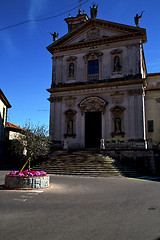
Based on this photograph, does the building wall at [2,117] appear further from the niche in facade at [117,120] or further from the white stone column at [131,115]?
the white stone column at [131,115]

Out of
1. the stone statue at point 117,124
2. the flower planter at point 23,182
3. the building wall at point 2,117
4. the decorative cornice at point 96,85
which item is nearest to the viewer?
the flower planter at point 23,182

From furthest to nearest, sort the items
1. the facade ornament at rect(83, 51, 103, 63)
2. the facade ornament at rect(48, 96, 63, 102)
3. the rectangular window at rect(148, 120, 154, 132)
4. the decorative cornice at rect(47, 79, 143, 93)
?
the facade ornament at rect(48, 96, 63, 102)
the facade ornament at rect(83, 51, 103, 63)
the rectangular window at rect(148, 120, 154, 132)
the decorative cornice at rect(47, 79, 143, 93)

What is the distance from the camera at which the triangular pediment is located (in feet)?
79.9

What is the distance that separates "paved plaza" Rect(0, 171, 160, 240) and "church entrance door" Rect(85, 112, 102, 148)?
15.7 meters

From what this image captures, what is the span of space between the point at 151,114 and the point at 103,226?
71.1ft

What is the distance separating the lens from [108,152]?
20.2 m

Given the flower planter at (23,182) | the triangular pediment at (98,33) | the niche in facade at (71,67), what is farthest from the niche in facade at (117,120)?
the flower planter at (23,182)

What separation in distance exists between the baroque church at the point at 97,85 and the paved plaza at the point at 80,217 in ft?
50.3

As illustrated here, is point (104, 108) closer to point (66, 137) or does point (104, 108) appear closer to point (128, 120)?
point (128, 120)

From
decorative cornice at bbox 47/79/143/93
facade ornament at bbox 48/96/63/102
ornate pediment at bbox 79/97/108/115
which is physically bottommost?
ornate pediment at bbox 79/97/108/115

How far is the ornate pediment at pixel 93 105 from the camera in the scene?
946 inches

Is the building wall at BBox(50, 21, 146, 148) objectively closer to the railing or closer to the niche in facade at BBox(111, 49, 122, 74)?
the niche in facade at BBox(111, 49, 122, 74)

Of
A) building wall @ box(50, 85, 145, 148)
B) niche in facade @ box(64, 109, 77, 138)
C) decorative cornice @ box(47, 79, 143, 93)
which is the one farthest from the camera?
niche in facade @ box(64, 109, 77, 138)

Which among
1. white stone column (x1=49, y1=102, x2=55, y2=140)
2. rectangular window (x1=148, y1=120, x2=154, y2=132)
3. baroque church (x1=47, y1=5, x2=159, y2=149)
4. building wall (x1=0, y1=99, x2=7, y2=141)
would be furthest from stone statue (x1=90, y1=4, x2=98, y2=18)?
building wall (x1=0, y1=99, x2=7, y2=141)
